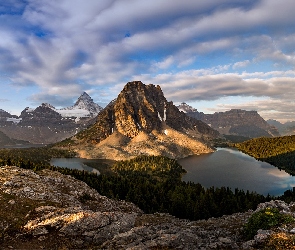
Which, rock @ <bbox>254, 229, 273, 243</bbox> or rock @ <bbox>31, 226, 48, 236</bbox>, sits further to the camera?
rock @ <bbox>31, 226, 48, 236</bbox>

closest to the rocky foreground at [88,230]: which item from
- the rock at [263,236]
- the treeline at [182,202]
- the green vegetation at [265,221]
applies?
the rock at [263,236]

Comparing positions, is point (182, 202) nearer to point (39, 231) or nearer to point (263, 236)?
point (39, 231)

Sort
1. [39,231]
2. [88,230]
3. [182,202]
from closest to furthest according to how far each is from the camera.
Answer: [39,231]
[88,230]
[182,202]

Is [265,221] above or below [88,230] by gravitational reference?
above

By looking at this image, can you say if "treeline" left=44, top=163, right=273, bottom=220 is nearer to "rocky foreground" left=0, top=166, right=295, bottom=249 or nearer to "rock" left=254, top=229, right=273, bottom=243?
"rocky foreground" left=0, top=166, right=295, bottom=249

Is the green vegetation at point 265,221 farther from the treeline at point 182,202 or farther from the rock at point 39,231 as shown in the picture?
the treeline at point 182,202

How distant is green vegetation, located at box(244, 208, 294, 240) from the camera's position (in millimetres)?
33853

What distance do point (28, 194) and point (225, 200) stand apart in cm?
8374

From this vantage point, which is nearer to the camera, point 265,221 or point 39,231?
point 265,221

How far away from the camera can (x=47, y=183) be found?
72.8m

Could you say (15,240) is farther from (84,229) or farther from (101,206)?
(101,206)

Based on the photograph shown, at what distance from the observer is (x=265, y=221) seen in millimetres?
34438

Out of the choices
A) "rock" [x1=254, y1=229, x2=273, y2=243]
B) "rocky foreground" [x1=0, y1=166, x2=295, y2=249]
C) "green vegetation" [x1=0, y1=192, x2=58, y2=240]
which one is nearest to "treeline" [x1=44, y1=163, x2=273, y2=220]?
"rocky foreground" [x1=0, y1=166, x2=295, y2=249]

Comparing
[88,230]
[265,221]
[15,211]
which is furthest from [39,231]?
[265,221]
